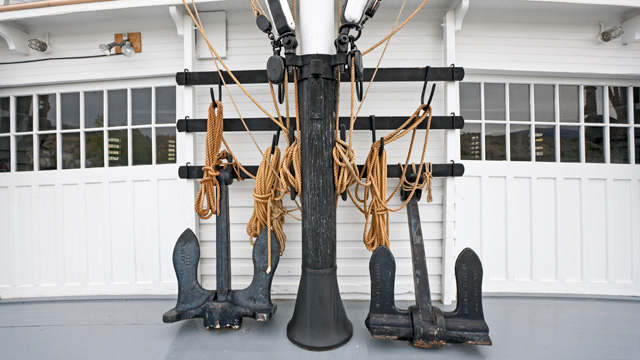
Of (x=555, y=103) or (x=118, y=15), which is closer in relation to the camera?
(x=118, y=15)

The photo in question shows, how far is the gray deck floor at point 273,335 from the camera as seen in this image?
4.86 feet

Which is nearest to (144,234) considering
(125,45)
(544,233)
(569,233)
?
(125,45)

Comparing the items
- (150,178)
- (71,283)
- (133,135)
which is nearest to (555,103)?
(150,178)

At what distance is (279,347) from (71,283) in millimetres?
2089

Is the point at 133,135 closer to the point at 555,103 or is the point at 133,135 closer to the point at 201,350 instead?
the point at 201,350

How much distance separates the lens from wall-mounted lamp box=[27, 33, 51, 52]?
85.5 inches

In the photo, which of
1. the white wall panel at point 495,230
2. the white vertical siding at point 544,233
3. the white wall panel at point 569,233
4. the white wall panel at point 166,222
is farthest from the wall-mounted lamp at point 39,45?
the white wall panel at point 569,233

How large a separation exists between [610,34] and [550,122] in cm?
76

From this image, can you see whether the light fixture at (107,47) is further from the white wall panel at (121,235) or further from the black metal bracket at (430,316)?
the black metal bracket at (430,316)

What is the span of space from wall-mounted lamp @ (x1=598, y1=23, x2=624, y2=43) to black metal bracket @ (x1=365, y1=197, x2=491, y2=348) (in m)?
2.25

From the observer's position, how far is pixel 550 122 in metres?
2.31

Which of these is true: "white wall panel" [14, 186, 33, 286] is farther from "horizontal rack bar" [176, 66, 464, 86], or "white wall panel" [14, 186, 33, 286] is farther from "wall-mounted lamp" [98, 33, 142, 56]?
"horizontal rack bar" [176, 66, 464, 86]

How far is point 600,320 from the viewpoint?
5.98 feet

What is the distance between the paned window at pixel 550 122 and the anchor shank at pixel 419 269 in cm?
92
